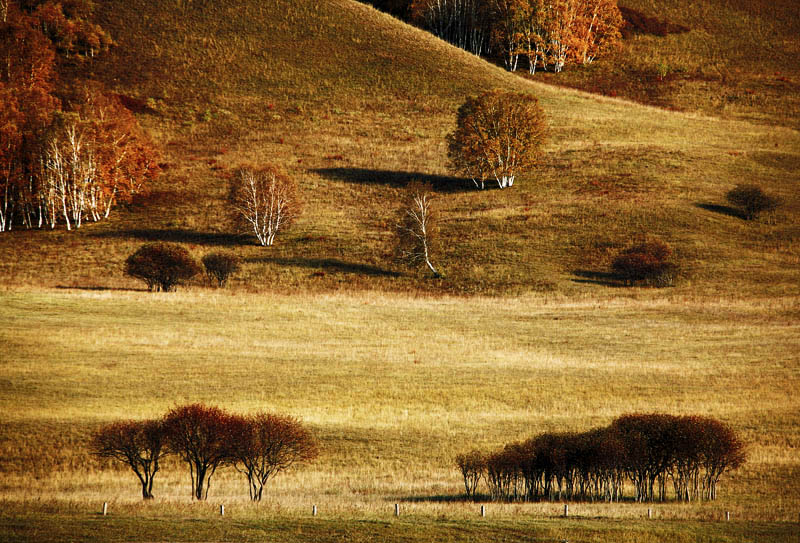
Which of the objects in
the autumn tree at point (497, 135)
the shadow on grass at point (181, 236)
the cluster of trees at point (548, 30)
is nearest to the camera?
the shadow on grass at point (181, 236)

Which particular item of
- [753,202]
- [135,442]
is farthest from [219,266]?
[753,202]

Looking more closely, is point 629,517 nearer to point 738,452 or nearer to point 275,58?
point 738,452

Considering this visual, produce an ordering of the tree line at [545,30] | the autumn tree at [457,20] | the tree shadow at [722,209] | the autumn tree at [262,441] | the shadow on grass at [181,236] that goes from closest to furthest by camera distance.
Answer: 1. the autumn tree at [262,441]
2. the tree shadow at [722,209]
3. the shadow on grass at [181,236]
4. the tree line at [545,30]
5. the autumn tree at [457,20]

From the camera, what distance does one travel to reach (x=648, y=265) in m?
64.6

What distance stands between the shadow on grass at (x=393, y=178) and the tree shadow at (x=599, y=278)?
2769cm

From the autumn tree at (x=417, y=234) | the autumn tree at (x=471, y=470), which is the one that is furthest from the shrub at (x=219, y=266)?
the autumn tree at (x=471, y=470)

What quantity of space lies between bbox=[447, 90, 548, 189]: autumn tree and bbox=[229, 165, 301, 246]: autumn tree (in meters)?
20.1

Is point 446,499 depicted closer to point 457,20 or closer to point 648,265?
point 648,265

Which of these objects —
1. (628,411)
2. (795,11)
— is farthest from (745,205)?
(795,11)

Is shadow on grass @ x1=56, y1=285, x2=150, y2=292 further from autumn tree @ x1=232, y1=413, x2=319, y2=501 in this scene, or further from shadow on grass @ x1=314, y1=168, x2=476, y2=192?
autumn tree @ x1=232, y1=413, x2=319, y2=501

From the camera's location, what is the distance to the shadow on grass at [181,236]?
78.9 metres

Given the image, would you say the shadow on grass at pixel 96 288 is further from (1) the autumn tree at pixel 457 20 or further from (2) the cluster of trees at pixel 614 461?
(1) the autumn tree at pixel 457 20

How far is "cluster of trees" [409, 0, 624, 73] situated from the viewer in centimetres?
13700

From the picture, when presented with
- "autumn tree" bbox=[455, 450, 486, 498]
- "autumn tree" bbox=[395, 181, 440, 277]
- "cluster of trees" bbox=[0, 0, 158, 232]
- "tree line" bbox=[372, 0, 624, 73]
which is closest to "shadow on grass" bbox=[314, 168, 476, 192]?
"autumn tree" bbox=[395, 181, 440, 277]
